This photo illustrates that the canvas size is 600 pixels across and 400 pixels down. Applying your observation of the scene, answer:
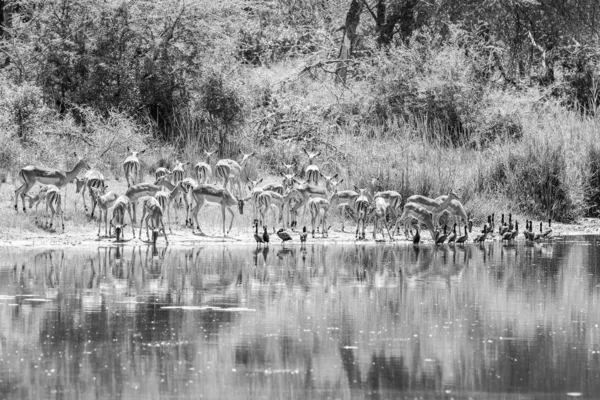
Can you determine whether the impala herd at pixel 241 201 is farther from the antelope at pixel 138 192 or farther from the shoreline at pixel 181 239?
the shoreline at pixel 181 239

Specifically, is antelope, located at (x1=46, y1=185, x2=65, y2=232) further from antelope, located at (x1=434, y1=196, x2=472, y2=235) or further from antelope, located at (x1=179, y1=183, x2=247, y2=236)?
antelope, located at (x1=434, y1=196, x2=472, y2=235)

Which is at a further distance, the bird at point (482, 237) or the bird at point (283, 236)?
the bird at point (482, 237)

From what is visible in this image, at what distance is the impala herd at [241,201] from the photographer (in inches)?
850

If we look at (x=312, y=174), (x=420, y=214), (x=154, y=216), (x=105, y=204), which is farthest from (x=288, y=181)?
(x=105, y=204)

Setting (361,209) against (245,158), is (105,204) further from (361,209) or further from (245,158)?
(245,158)

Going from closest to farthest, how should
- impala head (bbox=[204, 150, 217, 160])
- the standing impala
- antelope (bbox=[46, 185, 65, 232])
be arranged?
1. antelope (bbox=[46, 185, 65, 232])
2. the standing impala
3. impala head (bbox=[204, 150, 217, 160])

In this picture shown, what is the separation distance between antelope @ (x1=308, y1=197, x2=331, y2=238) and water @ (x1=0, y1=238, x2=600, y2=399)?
3172 mm

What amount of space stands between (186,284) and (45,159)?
37.4 feet

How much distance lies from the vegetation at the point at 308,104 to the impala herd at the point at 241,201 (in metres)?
1.88

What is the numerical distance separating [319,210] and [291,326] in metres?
10.5

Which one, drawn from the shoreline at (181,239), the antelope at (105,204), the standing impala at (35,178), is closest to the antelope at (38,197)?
the standing impala at (35,178)

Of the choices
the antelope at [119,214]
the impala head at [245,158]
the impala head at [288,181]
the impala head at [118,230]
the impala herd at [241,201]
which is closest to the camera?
the impala head at [118,230]

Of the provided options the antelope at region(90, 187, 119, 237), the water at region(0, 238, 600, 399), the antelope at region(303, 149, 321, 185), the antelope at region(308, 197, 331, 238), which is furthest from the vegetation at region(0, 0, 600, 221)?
the water at region(0, 238, 600, 399)

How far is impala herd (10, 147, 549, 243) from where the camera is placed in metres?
21.6
